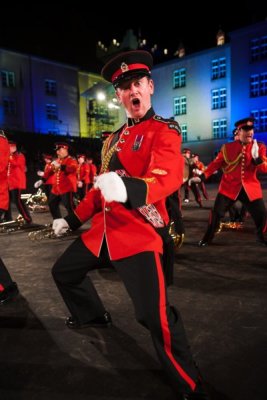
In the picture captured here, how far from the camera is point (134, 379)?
267 cm

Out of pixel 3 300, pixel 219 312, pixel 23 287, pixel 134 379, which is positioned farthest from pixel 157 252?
pixel 23 287

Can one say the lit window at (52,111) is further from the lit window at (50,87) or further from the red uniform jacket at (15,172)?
the red uniform jacket at (15,172)

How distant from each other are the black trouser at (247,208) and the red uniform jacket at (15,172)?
551 cm

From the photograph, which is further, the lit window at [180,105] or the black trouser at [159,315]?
the lit window at [180,105]

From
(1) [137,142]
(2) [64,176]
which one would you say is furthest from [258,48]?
(1) [137,142]

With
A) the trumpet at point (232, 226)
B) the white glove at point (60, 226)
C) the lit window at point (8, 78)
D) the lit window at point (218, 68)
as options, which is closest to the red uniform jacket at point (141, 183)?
the white glove at point (60, 226)

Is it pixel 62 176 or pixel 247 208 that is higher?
pixel 62 176

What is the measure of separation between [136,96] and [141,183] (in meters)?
0.77

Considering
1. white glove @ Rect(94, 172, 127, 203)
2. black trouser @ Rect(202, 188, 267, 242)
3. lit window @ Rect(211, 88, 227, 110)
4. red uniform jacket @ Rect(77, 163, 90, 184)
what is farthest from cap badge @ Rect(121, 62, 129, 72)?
lit window @ Rect(211, 88, 227, 110)

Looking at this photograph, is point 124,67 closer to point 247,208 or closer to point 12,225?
point 247,208

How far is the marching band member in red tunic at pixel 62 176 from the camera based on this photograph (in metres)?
8.16

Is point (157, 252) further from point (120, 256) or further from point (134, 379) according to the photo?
point (134, 379)

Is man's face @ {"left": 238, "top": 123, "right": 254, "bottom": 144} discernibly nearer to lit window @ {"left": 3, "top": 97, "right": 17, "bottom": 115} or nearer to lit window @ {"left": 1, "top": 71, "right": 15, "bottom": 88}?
lit window @ {"left": 3, "top": 97, "right": 17, "bottom": 115}

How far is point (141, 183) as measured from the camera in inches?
84.0
